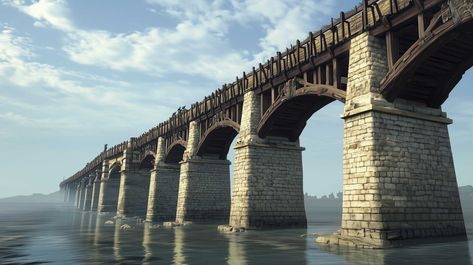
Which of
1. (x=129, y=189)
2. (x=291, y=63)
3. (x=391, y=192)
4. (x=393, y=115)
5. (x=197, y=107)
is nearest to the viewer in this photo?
(x=391, y=192)

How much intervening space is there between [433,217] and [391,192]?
2.64 meters

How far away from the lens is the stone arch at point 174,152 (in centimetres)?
4247

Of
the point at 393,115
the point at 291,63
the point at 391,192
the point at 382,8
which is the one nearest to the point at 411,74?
the point at 393,115

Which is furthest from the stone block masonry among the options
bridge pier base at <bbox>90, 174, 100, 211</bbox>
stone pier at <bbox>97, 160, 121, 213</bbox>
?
bridge pier base at <bbox>90, 174, 100, 211</bbox>

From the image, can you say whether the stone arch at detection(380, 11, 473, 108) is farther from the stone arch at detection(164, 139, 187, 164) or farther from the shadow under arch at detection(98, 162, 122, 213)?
the shadow under arch at detection(98, 162, 122, 213)

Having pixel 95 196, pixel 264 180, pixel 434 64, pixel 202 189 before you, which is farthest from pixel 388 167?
pixel 95 196

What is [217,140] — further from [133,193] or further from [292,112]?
[133,193]

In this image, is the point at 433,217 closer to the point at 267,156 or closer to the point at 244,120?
the point at 267,156

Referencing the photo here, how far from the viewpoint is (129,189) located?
53.8 metres

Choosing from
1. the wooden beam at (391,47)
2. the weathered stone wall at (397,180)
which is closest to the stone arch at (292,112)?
the wooden beam at (391,47)

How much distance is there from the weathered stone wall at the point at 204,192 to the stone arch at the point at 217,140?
0.83m

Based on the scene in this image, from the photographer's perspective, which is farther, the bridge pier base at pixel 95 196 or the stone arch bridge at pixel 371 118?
the bridge pier base at pixel 95 196

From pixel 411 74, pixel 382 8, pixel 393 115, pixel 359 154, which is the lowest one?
pixel 359 154

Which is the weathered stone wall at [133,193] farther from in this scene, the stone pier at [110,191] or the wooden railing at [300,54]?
the wooden railing at [300,54]
